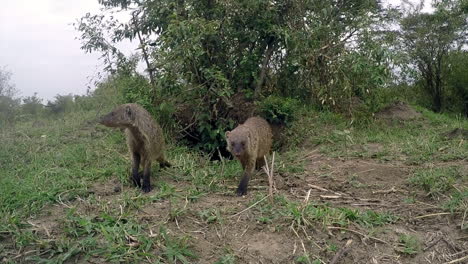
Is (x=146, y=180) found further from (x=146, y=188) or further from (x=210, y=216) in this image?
(x=210, y=216)

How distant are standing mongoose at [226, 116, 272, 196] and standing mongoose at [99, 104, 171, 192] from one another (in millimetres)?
796

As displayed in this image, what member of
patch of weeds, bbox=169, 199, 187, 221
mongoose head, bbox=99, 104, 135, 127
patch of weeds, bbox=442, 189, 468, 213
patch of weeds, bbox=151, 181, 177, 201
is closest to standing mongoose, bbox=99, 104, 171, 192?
mongoose head, bbox=99, 104, 135, 127

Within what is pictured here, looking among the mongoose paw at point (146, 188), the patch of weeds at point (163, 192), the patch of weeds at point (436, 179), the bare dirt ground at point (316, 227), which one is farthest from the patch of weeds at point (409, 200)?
the mongoose paw at point (146, 188)

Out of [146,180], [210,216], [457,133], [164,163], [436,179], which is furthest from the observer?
[457,133]

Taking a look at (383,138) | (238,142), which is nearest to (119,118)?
(238,142)

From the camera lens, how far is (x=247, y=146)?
15.8 ft

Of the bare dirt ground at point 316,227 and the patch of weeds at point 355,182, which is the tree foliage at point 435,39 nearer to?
the patch of weeds at point 355,182

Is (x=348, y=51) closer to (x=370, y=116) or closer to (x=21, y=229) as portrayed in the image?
(x=370, y=116)

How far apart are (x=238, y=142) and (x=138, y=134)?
103 centimetres

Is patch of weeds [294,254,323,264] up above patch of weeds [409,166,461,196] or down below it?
below

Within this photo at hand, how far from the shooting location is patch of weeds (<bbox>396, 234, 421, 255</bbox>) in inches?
138

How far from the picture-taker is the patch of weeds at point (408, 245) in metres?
3.50

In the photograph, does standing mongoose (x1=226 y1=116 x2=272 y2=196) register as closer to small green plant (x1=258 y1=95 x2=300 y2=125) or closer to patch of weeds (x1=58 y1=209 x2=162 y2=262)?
small green plant (x1=258 y1=95 x2=300 y2=125)

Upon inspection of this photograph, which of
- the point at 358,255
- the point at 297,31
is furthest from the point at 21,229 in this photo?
the point at 297,31
